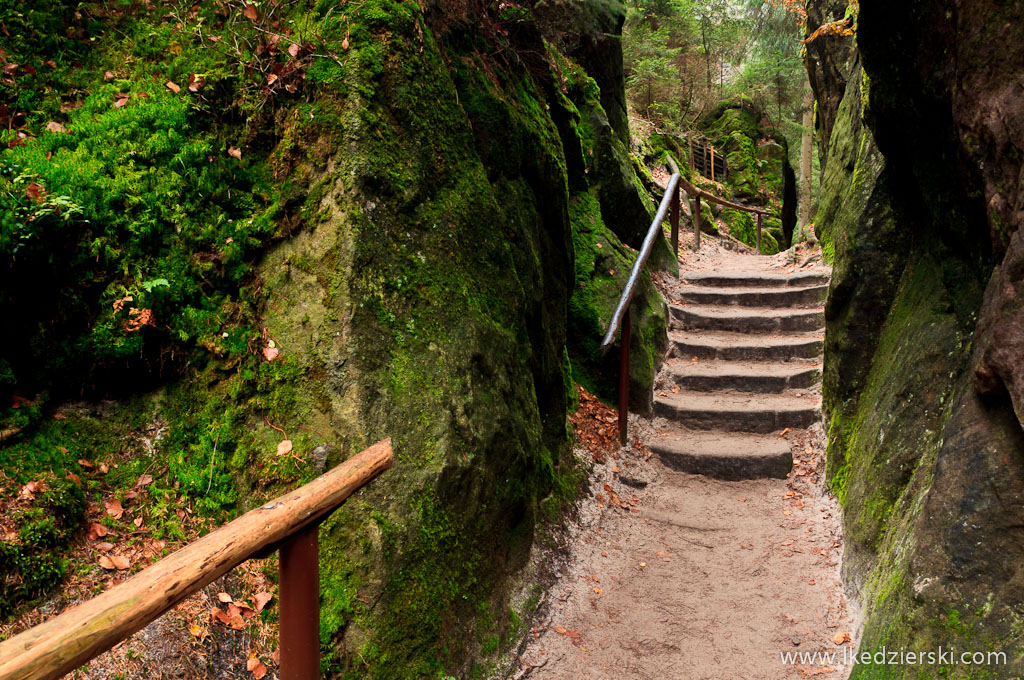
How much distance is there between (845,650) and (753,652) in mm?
469

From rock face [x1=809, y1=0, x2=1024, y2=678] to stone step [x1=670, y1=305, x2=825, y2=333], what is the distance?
2.01 metres

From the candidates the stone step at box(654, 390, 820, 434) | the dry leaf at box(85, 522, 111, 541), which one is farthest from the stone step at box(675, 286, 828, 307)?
the dry leaf at box(85, 522, 111, 541)

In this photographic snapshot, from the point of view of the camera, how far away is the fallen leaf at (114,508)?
8.44 ft

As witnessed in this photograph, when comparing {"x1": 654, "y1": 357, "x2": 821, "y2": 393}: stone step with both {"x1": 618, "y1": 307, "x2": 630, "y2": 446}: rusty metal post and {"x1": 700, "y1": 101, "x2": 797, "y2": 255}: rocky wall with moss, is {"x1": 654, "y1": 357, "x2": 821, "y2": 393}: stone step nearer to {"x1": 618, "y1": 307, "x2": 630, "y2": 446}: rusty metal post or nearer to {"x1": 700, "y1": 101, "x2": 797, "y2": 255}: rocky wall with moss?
{"x1": 618, "y1": 307, "x2": 630, "y2": 446}: rusty metal post

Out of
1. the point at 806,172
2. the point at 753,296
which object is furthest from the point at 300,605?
the point at 806,172

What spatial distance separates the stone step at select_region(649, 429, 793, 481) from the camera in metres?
5.34

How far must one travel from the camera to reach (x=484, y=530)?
3266 millimetres

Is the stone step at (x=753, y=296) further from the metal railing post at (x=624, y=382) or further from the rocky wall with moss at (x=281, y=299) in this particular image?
the rocky wall with moss at (x=281, y=299)

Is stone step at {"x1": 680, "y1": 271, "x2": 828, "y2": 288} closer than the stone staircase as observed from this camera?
No

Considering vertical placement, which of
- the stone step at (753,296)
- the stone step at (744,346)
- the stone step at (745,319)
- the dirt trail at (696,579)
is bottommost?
the dirt trail at (696,579)

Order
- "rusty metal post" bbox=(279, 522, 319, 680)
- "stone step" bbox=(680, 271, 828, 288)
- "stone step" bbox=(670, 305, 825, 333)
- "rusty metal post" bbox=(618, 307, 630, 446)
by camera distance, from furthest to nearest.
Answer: "stone step" bbox=(680, 271, 828, 288) → "stone step" bbox=(670, 305, 825, 333) → "rusty metal post" bbox=(618, 307, 630, 446) → "rusty metal post" bbox=(279, 522, 319, 680)

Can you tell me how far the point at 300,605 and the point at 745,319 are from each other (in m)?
6.64

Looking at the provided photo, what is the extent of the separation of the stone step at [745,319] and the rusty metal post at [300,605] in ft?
20.9

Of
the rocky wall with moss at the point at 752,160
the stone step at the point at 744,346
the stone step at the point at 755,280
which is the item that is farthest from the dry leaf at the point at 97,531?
the rocky wall with moss at the point at 752,160
